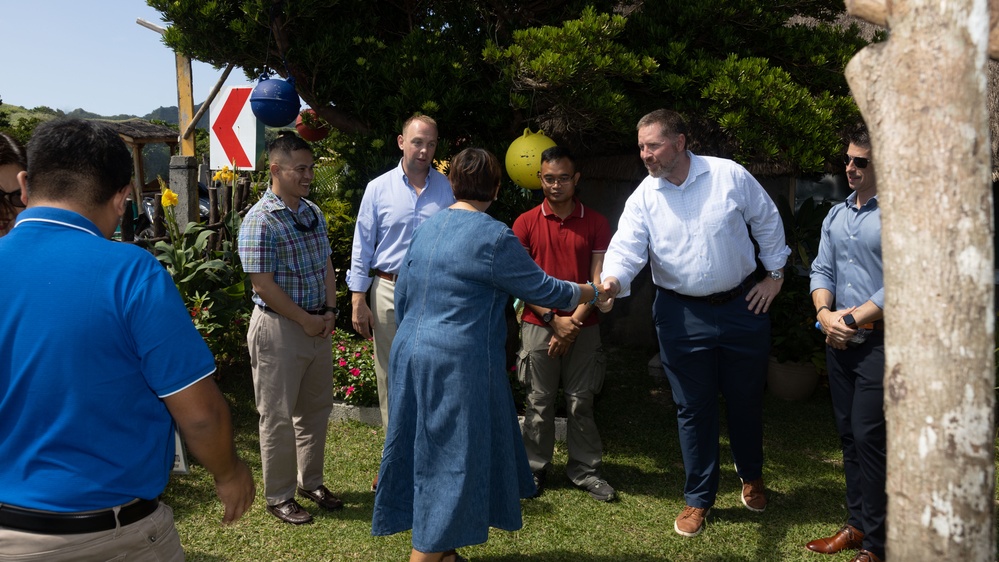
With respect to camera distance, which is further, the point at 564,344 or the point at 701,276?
the point at 564,344

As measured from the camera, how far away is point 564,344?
4.72m

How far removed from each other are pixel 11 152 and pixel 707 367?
11.3 ft

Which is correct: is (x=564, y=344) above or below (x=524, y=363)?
above

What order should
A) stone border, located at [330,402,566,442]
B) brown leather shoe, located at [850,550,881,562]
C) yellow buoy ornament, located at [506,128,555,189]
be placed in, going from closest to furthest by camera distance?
brown leather shoe, located at [850,550,881,562] < yellow buoy ornament, located at [506,128,555,189] < stone border, located at [330,402,566,442]

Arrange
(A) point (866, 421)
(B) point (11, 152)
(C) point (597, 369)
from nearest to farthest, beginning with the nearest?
(B) point (11, 152), (A) point (866, 421), (C) point (597, 369)

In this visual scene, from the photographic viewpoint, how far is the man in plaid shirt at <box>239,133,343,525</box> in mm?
4172

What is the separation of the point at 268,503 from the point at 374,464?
97cm

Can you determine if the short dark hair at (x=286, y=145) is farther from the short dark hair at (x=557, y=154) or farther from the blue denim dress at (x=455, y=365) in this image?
the short dark hair at (x=557, y=154)

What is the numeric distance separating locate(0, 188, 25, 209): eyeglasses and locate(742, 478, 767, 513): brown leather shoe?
3.99 m

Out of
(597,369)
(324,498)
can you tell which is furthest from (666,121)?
(324,498)

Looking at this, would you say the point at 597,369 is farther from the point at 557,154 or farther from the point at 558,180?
the point at 557,154

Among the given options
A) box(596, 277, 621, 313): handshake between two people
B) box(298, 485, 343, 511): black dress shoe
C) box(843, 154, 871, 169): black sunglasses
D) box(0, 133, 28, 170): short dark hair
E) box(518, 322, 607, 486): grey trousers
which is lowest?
box(298, 485, 343, 511): black dress shoe

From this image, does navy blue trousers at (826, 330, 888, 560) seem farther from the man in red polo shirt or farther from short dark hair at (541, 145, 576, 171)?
short dark hair at (541, 145, 576, 171)

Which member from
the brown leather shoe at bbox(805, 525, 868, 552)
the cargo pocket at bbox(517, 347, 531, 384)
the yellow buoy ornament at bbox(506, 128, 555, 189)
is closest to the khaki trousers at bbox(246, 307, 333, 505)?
the cargo pocket at bbox(517, 347, 531, 384)
